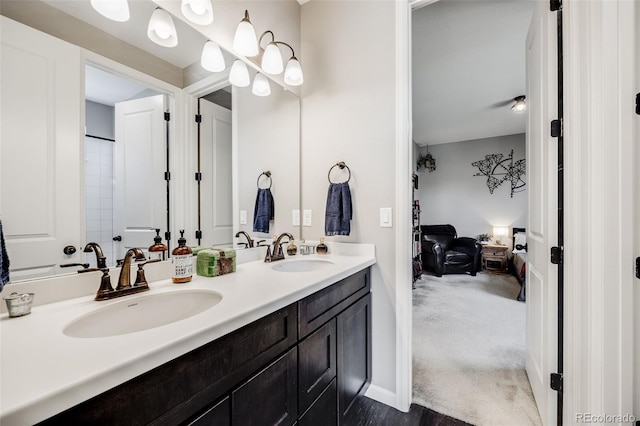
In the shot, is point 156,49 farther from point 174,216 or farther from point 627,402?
point 627,402

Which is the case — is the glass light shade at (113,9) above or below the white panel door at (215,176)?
above

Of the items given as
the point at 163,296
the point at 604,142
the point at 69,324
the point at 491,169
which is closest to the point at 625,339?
the point at 604,142

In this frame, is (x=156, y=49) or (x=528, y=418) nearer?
(x=156, y=49)

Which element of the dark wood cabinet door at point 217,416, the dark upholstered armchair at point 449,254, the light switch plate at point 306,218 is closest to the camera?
the dark wood cabinet door at point 217,416

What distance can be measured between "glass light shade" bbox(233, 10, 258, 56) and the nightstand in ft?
16.9

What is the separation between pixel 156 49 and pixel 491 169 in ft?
19.7

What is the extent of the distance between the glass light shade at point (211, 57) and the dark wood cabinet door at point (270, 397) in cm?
138

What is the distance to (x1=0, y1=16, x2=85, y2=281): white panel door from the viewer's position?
78cm

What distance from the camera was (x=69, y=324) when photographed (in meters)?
0.71

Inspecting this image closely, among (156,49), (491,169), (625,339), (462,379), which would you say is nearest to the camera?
(625,339)

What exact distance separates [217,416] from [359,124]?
1.60 metres

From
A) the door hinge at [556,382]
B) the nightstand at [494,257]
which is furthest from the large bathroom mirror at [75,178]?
the nightstand at [494,257]

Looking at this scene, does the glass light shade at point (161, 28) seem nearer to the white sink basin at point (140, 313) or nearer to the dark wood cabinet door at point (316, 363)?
the white sink basin at point (140, 313)

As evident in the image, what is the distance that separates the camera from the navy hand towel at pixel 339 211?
1733 mm
